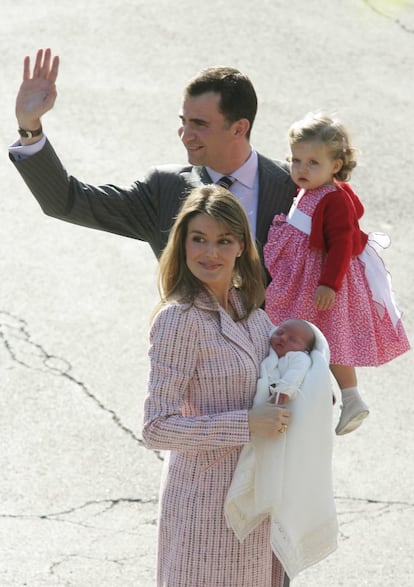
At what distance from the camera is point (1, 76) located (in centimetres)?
1149

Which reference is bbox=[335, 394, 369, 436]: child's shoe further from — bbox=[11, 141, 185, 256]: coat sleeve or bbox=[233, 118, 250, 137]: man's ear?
bbox=[233, 118, 250, 137]: man's ear

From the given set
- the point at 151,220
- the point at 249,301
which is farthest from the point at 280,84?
the point at 249,301

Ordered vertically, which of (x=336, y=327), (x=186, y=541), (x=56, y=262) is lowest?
(x=56, y=262)

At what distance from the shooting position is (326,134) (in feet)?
16.0

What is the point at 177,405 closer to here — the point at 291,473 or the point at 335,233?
the point at 291,473

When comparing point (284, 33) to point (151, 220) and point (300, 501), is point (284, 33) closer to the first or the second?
point (151, 220)

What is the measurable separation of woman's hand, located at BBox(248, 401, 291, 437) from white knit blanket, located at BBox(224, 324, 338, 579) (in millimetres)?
57

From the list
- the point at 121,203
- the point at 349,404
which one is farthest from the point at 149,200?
the point at 349,404

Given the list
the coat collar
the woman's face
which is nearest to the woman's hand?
the coat collar

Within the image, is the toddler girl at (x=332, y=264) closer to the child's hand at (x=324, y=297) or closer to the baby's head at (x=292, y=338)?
the child's hand at (x=324, y=297)

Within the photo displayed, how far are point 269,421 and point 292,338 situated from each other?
39cm

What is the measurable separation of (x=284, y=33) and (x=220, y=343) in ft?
28.4

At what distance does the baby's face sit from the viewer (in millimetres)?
4301

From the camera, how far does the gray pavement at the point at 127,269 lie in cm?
654
